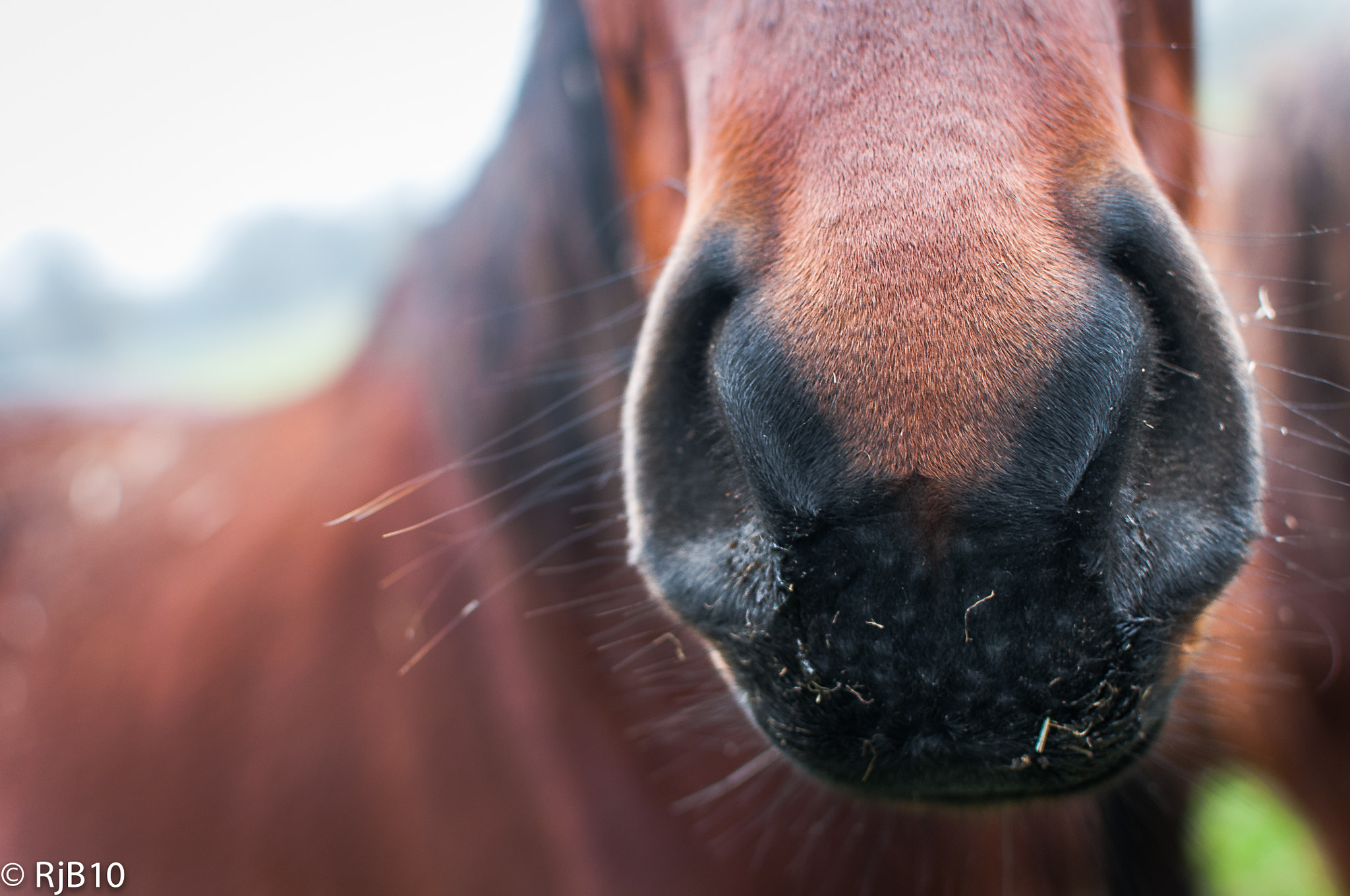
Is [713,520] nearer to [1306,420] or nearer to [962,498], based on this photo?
[962,498]

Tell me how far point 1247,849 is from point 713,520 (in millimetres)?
1755

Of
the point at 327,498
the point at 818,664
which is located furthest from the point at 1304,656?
the point at 327,498

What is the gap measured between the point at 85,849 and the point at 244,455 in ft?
2.96

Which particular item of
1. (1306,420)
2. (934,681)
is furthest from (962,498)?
(1306,420)

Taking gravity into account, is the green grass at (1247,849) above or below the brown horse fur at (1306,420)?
below

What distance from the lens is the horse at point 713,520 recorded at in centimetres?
61

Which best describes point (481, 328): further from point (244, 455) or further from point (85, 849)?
point (85, 849)

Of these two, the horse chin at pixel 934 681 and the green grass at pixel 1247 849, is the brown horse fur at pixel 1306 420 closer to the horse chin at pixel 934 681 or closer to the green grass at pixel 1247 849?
the green grass at pixel 1247 849

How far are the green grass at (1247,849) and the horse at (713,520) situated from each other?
8cm

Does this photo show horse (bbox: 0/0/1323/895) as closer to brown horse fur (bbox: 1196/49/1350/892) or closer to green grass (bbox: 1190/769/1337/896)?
green grass (bbox: 1190/769/1337/896)

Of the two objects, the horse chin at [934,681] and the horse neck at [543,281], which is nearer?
the horse chin at [934,681]

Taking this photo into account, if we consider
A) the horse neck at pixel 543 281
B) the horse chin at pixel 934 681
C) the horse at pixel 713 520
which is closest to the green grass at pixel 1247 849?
the horse at pixel 713 520

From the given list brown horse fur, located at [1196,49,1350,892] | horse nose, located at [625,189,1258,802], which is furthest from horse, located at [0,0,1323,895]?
brown horse fur, located at [1196,49,1350,892]

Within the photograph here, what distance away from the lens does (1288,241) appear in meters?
1.84
